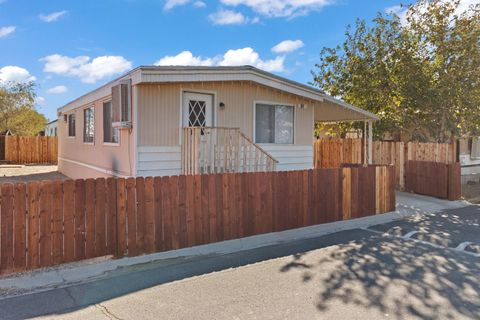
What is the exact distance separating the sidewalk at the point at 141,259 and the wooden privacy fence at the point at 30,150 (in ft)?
71.4

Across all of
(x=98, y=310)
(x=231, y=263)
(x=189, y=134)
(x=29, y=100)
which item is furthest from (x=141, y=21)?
(x=29, y=100)

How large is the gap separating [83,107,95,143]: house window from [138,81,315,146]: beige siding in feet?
13.7

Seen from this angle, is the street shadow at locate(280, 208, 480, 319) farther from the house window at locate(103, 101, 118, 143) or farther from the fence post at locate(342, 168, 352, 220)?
the house window at locate(103, 101, 118, 143)

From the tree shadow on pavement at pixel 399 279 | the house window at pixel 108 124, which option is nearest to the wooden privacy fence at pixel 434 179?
the tree shadow on pavement at pixel 399 279

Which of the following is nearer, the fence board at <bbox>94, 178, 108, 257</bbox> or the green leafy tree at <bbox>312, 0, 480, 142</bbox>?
the fence board at <bbox>94, 178, 108, 257</bbox>

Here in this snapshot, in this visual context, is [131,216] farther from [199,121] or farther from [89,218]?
[199,121]

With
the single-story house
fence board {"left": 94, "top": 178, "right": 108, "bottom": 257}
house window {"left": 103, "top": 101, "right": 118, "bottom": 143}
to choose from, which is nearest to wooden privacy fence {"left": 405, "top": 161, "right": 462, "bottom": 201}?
the single-story house

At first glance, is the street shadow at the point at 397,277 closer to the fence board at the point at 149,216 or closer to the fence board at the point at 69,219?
the fence board at the point at 149,216

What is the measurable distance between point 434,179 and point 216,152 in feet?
24.5

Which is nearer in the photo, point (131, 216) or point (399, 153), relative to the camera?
point (131, 216)

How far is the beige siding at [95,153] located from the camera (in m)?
8.51

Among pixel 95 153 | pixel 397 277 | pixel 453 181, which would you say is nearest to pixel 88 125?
pixel 95 153

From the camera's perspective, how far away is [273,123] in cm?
1030

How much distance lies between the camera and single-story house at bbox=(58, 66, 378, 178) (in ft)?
26.1
